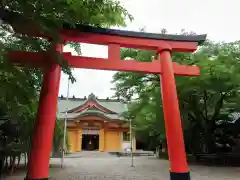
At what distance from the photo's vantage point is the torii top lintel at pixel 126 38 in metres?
6.75

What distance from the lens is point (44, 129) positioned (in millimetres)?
5605

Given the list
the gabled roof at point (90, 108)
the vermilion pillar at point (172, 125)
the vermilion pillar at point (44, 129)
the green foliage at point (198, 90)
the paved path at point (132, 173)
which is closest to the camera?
the vermilion pillar at point (44, 129)

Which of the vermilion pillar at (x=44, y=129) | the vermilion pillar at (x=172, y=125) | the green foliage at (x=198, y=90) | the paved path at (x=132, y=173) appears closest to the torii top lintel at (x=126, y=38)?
the vermilion pillar at (x=172, y=125)

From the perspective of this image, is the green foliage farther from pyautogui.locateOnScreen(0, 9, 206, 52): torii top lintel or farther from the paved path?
the paved path

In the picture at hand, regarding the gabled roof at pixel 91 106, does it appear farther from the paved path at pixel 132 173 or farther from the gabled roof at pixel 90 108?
the paved path at pixel 132 173

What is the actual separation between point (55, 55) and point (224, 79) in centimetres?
778

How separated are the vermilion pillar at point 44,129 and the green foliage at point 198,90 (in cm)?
562

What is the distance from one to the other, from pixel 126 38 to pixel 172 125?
9.79ft

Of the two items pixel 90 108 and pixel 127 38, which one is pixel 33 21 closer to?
pixel 127 38

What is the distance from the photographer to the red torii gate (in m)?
5.53

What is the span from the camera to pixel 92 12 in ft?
19.0

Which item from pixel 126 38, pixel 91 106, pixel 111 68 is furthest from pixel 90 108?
pixel 111 68

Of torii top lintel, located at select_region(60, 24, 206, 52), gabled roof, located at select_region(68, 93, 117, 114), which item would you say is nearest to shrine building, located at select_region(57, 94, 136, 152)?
gabled roof, located at select_region(68, 93, 117, 114)

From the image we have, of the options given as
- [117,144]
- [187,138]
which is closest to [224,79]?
[187,138]
